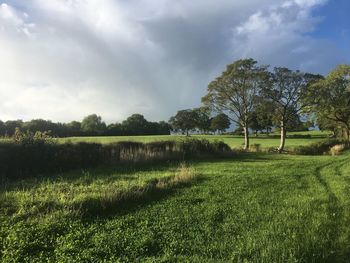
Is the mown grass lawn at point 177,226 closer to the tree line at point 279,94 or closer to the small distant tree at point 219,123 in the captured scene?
the tree line at point 279,94

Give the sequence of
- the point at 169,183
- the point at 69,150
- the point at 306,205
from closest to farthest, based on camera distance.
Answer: the point at 306,205
the point at 169,183
the point at 69,150

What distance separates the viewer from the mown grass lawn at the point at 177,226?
6773mm

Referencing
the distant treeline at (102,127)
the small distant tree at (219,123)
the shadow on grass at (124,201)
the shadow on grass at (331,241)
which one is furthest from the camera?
the small distant tree at (219,123)

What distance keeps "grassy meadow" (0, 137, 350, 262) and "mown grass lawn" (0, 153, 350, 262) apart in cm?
2

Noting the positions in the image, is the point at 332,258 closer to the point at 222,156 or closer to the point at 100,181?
the point at 100,181

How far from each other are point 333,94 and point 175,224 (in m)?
44.0

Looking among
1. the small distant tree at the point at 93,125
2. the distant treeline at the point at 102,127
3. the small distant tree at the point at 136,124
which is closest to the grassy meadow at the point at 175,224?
the distant treeline at the point at 102,127

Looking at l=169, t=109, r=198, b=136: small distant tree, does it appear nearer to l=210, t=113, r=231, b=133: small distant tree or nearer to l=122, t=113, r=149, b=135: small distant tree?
l=210, t=113, r=231, b=133: small distant tree

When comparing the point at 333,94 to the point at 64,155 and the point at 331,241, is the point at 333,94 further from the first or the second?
the point at 331,241

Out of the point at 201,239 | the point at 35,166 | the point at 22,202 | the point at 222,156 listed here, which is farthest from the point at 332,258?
the point at 222,156

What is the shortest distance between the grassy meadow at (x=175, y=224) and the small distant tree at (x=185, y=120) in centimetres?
10087

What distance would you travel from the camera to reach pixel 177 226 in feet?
27.4

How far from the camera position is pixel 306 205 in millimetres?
10445

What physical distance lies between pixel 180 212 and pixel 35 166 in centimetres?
1261
